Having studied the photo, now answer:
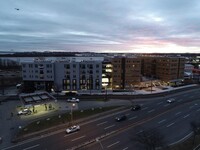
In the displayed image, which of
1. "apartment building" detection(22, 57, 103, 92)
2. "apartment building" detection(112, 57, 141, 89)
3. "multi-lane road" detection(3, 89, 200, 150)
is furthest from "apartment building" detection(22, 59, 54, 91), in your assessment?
"multi-lane road" detection(3, 89, 200, 150)

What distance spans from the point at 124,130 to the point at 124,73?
44.2 meters

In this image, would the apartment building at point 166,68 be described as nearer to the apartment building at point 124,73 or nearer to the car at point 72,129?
the apartment building at point 124,73

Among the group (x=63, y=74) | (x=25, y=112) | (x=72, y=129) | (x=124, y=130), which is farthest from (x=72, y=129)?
(x=63, y=74)

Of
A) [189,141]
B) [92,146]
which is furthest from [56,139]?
[189,141]

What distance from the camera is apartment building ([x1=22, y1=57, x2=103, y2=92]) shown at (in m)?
78.4

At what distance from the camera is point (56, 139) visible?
36.5 meters

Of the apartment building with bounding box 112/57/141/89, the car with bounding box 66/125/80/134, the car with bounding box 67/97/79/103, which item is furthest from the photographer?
the apartment building with bounding box 112/57/141/89

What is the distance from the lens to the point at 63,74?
258 feet

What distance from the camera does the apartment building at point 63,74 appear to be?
7838cm

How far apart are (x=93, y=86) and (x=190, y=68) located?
75.6 m

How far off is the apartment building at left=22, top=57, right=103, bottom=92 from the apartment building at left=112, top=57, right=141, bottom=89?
7.19 m

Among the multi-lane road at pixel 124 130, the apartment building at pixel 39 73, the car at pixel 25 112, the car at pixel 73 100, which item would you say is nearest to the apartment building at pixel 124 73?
the car at pixel 73 100

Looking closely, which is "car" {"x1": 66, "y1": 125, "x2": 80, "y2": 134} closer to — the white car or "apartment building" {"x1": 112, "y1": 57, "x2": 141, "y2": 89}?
the white car

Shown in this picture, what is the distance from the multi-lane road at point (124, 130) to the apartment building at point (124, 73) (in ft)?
83.4
